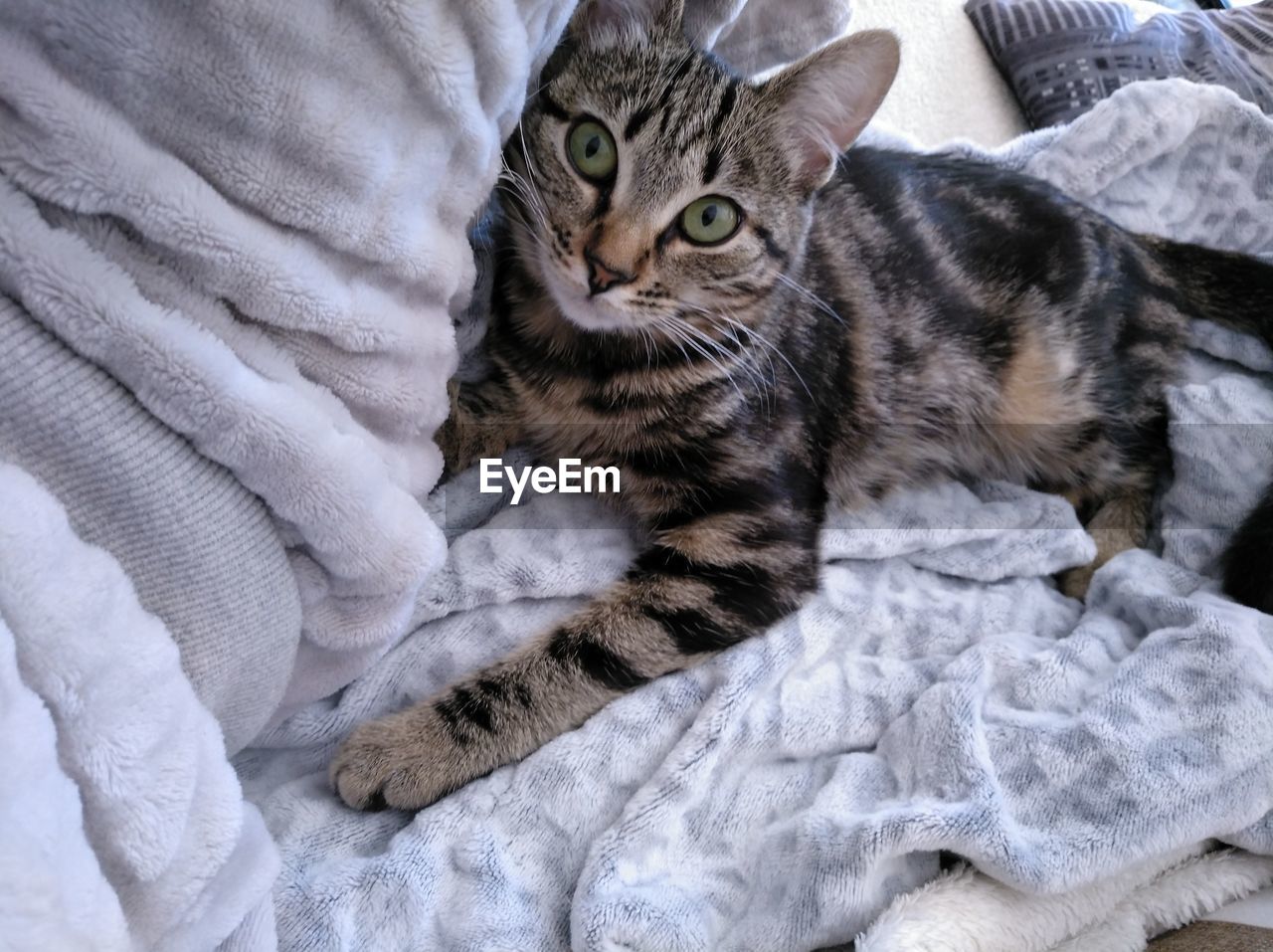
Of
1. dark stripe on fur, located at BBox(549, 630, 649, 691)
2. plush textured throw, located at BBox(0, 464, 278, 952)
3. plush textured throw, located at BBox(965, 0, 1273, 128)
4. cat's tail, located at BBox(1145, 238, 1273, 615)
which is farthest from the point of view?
plush textured throw, located at BBox(965, 0, 1273, 128)

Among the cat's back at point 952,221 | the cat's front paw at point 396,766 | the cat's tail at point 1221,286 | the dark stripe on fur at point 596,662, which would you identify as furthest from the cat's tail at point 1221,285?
the cat's front paw at point 396,766

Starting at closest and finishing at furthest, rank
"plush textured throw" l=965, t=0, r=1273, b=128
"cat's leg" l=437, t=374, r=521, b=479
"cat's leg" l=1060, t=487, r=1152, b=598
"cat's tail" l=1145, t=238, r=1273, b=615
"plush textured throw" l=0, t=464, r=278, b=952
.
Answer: "plush textured throw" l=0, t=464, r=278, b=952 < "cat's leg" l=437, t=374, r=521, b=479 < "cat's leg" l=1060, t=487, r=1152, b=598 < "cat's tail" l=1145, t=238, r=1273, b=615 < "plush textured throw" l=965, t=0, r=1273, b=128

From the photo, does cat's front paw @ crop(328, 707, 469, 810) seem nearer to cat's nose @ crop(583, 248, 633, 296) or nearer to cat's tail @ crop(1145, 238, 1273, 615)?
cat's nose @ crop(583, 248, 633, 296)

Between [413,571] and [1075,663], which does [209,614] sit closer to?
[413,571]

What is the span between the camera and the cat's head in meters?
0.88

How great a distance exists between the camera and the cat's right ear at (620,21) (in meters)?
0.92

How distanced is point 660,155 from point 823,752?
609mm

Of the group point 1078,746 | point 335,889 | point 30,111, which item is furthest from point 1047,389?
point 30,111

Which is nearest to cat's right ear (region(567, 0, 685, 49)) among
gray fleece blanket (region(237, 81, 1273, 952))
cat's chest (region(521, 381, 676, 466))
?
cat's chest (region(521, 381, 676, 466))

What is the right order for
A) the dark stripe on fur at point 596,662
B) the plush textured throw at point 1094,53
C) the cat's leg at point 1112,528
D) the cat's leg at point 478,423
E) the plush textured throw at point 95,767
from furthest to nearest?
the plush textured throw at point 1094,53 < the cat's leg at point 1112,528 < the cat's leg at point 478,423 < the dark stripe on fur at point 596,662 < the plush textured throw at point 95,767

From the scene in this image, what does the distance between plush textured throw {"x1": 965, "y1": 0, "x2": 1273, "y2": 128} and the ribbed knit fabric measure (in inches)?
61.1

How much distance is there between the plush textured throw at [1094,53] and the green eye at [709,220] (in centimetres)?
98

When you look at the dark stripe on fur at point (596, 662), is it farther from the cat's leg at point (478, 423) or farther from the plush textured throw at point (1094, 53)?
the plush textured throw at point (1094, 53)

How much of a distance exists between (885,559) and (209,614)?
2.50ft
